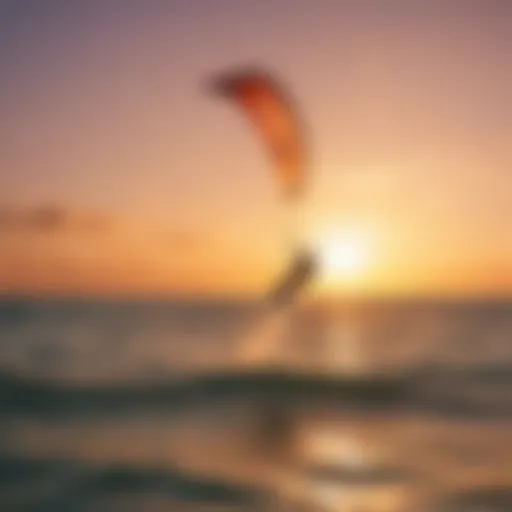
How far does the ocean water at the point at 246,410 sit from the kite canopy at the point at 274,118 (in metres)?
0.39

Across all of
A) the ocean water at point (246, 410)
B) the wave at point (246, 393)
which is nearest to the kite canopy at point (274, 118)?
the ocean water at point (246, 410)

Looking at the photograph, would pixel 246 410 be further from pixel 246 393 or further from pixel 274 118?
pixel 274 118

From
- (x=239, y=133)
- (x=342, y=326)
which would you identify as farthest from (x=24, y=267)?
(x=342, y=326)

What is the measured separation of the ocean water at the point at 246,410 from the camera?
2.04 m

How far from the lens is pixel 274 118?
82.7 inches

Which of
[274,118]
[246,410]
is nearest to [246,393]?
[246,410]

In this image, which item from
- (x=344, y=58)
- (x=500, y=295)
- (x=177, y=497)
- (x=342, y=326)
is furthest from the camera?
(x=342, y=326)

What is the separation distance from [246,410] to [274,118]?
3.41 feet

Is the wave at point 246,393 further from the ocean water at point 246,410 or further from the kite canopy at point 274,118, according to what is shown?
the kite canopy at point 274,118

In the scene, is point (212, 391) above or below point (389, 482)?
above

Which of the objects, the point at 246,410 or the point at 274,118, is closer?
the point at 274,118

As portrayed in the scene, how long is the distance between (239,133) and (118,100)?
1.08 ft

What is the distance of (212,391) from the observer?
8.71 feet

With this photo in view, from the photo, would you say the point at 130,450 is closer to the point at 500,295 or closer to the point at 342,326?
the point at 342,326
